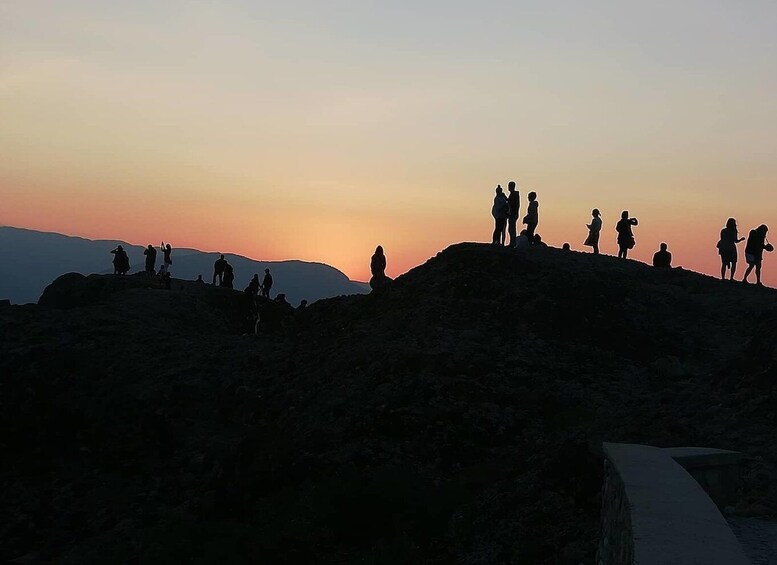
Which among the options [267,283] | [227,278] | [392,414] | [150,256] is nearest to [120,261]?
[150,256]

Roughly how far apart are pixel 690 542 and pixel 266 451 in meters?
12.0

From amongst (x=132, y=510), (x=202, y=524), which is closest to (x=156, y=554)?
(x=202, y=524)

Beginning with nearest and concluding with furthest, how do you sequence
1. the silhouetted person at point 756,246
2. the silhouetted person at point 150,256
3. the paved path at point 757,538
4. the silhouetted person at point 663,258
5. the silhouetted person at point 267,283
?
the paved path at point 757,538 → the silhouetted person at point 756,246 → the silhouetted person at point 663,258 → the silhouetted person at point 267,283 → the silhouetted person at point 150,256

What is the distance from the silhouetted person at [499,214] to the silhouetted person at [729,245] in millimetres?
7951

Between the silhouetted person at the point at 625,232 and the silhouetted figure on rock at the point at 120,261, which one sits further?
the silhouetted figure on rock at the point at 120,261

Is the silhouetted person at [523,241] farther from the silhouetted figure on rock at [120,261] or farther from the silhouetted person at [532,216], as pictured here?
the silhouetted figure on rock at [120,261]

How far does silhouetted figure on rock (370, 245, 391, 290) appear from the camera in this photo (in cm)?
2695

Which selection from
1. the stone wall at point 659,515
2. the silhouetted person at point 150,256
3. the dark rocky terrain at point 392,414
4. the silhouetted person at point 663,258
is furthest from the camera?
the silhouetted person at point 150,256

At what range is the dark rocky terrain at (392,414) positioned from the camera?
40.3ft

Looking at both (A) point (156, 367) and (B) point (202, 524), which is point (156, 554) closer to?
(B) point (202, 524)

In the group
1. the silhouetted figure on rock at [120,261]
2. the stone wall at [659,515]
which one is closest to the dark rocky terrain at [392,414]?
the stone wall at [659,515]

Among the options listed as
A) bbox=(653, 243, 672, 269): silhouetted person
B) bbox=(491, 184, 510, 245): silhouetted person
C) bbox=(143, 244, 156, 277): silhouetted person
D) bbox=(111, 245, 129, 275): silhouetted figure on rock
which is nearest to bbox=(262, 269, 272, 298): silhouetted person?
bbox=(143, 244, 156, 277): silhouetted person

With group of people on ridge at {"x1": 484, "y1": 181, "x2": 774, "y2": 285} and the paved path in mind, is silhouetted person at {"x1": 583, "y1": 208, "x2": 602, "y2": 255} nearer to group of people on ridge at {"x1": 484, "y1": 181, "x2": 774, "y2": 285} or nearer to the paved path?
group of people on ridge at {"x1": 484, "y1": 181, "x2": 774, "y2": 285}

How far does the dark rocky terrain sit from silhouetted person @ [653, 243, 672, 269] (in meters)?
1.99
